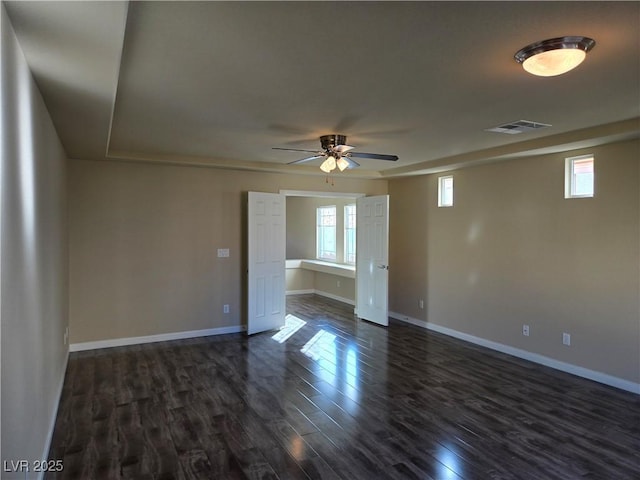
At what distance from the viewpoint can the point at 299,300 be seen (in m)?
8.77

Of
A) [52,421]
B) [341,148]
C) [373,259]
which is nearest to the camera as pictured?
[52,421]

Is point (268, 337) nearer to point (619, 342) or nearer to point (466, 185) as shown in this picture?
point (466, 185)

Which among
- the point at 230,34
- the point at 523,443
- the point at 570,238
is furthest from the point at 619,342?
the point at 230,34

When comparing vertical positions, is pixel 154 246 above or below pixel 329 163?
below

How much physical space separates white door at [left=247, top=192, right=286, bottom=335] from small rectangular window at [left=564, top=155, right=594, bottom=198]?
143 inches

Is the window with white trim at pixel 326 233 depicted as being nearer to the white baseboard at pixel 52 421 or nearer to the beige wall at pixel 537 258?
the beige wall at pixel 537 258

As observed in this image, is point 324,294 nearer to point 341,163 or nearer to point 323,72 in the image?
point 341,163

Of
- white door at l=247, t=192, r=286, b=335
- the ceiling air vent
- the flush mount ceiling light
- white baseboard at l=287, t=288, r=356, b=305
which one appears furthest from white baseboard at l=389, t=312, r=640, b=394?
the flush mount ceiling light

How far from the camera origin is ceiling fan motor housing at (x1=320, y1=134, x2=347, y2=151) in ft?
13.3

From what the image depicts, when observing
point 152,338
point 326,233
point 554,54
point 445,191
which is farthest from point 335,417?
point 326,233

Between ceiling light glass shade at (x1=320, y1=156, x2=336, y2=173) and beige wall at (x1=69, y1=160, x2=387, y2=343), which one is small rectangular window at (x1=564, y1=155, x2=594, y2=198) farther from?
beige wall at (x1=69, y1=160, x2=387, y2=343)

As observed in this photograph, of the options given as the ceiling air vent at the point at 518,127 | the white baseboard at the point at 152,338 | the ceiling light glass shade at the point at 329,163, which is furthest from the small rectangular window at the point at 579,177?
the white baseboard at the point at 152,338

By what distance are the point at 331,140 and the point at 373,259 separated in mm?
2998

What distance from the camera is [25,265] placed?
7.22 feet
